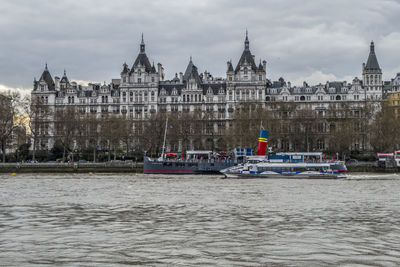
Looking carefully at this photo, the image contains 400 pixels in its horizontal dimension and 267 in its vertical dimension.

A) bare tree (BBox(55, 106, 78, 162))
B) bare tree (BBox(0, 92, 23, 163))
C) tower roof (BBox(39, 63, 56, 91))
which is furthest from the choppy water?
tower roof (BBox(39, 63, 56, 91))

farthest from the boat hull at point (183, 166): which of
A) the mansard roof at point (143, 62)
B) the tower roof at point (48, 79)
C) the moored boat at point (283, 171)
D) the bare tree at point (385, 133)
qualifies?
the tower roof at point (48, 79)

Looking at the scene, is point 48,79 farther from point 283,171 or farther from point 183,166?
point 283,171

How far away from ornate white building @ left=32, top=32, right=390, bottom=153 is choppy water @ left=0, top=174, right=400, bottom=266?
84.8 metres

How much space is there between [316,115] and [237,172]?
165ft

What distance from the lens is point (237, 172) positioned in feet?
218

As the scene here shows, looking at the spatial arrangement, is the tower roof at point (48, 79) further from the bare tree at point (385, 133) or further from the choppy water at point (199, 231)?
the choppy water at point (199, 231)

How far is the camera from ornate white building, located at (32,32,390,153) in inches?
4749

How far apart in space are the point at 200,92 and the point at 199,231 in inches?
3998

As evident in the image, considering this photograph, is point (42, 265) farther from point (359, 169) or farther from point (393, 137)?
point (393, 137)

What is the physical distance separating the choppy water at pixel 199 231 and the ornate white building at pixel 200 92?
84815mm

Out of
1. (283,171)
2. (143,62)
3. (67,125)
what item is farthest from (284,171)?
(143,62)

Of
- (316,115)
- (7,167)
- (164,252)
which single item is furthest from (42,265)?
(316,115)

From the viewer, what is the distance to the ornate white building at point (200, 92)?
121 metres

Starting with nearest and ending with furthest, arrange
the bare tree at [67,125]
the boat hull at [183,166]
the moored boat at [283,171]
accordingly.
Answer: the moored boat at [283,171]
the boat hull at [183,166]
the bare tree at [67,125]
